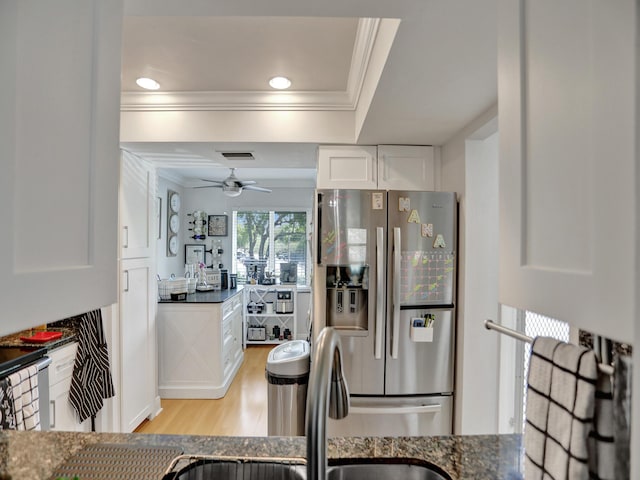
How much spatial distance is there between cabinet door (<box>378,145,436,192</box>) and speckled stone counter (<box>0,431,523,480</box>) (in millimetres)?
1696

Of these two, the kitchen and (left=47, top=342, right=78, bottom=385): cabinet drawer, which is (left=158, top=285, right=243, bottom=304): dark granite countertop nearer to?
(left=47, top=342, right=78, bottom=385): cabinet drawer

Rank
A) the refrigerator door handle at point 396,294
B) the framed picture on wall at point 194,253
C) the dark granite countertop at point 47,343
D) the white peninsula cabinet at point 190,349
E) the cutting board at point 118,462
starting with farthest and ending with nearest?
the framed picture on wall at point 194,253
the white peninsula cabinet at point 190,349
the refrigerator door handle at point 396,294
the dark granite countertop at point 47,343
the cutting board at point 118,462

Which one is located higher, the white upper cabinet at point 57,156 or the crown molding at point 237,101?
the crown molding at point 237,101

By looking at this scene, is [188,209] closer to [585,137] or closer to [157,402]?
[157,402]

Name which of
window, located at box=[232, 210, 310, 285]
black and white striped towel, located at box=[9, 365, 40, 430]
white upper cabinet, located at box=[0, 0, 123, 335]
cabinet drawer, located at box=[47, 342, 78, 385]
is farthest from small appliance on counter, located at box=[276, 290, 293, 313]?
white upper cabinet, located at box=[0, 0, 123, 335]

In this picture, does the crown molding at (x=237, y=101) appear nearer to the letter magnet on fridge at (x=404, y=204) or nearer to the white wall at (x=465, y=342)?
the letter magnet on fridge at (x=404, y=204)

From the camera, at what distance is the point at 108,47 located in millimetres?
657

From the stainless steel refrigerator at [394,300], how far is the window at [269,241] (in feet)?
11.6

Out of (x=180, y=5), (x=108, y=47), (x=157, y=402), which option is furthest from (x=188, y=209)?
(x=108, y=47)

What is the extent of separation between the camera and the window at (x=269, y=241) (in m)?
5.73

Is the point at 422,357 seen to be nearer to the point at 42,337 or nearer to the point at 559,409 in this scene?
the point at 559,409

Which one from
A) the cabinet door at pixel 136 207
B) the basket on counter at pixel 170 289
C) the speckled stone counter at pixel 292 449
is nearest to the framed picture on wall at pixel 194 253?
the basket on counter at pixel 170 289

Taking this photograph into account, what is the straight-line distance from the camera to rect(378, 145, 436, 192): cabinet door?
8.11 ft

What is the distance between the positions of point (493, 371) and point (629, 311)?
6.66 feet
